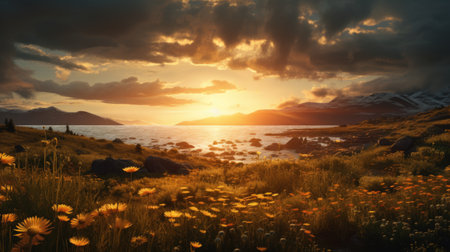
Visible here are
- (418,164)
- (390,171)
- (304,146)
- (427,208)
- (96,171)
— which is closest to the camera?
(427,208)

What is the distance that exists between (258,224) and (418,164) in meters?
9.92

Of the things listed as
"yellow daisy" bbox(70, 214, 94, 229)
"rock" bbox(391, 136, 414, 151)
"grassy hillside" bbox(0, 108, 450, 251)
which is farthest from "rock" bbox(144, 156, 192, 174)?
"yellow daisy" bbox(70, 214, 94, 229)

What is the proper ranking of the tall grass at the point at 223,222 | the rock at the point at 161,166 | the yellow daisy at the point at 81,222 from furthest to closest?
the rock at the point at 161,166 → the tall grass at the point at 223,222 → the yellow daisy at the point at 81,222

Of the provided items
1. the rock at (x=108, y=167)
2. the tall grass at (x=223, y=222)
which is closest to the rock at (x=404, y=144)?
the tall grass at (x=223, y=222)

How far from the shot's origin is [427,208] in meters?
4.78

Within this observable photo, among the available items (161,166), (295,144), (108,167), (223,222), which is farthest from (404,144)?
(295,144)

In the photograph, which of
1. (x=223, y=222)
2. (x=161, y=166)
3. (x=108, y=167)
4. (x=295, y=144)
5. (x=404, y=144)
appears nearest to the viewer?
(x=223, y=222)

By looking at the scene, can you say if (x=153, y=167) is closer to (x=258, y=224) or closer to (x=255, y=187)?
(x=255, y=187)

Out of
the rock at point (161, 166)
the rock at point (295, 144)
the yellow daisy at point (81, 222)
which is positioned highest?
the yellow daisy at point (81, 222)

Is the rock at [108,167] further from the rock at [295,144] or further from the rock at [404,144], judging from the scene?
the rock at [295,144]

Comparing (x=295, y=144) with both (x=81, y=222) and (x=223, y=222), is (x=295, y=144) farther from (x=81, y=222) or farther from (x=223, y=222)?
(x=81, y=222)

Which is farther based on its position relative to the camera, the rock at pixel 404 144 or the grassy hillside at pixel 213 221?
the rock at pixel 404 144

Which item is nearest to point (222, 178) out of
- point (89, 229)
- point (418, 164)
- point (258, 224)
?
point (258, 224)

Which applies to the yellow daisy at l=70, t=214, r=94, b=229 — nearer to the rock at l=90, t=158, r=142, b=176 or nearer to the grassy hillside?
the grassy hillside
